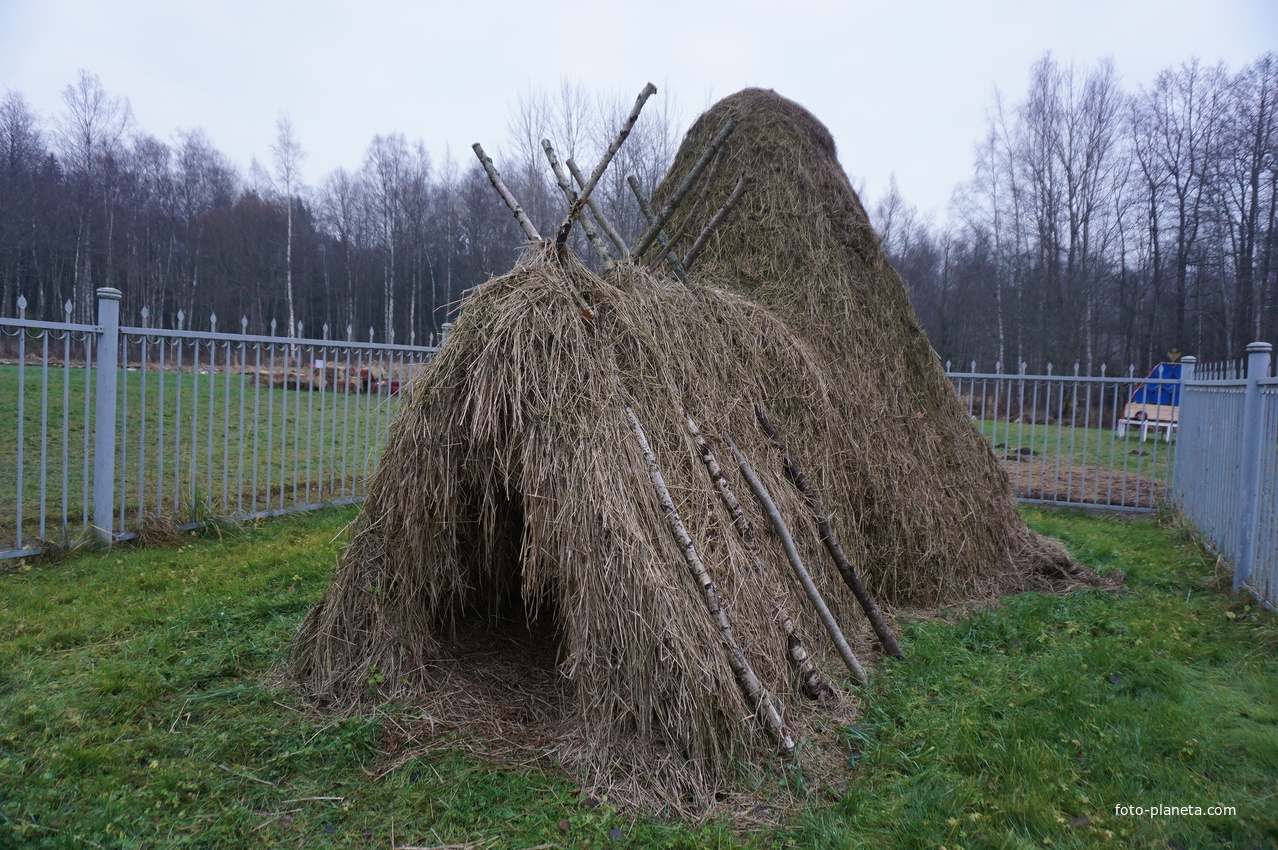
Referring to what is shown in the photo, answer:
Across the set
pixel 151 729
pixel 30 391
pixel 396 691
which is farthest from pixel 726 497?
pixel 30 391

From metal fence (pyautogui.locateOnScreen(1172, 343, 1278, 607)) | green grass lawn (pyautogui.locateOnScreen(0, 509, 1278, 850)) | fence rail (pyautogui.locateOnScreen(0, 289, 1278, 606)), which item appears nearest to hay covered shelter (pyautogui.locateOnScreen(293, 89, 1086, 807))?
green grass lawn (pyautogui.locateOnScreen(0, 509, 1278, 850))

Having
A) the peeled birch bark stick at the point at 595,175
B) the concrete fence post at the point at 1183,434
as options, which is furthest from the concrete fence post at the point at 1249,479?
the peeled birch bark stick at the point at 595,175

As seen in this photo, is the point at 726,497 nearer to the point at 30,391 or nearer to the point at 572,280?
the point at 572,280

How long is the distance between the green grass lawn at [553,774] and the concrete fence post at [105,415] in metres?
0.95

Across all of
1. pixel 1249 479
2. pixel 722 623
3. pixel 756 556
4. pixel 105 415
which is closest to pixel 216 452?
pixel 105 415

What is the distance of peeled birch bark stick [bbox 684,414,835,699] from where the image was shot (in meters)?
3.58

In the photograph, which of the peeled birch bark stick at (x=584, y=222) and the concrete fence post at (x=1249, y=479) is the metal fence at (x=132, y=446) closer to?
the peeled birch bark stick at (x=584, y=222)

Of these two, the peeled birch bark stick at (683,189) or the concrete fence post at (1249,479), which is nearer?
the peeled birch bark stick at (683,189)

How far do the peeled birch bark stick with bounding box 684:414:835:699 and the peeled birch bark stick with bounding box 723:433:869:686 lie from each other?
159 millimetres

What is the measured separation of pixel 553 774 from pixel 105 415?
222 inches

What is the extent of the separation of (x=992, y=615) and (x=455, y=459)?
4150 mm

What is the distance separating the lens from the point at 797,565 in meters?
3.92

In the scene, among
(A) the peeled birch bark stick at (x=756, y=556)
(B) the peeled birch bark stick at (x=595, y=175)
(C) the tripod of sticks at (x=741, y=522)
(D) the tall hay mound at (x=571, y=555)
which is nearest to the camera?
(D) the tall hay mound at (x=571, y=555)

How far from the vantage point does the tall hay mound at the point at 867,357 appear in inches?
214
